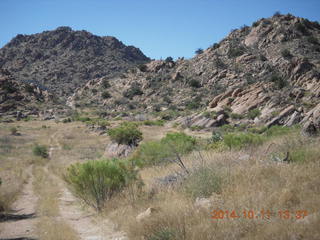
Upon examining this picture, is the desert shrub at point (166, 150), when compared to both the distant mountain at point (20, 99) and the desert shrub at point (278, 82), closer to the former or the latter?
the desert shrub at point (278, 82)

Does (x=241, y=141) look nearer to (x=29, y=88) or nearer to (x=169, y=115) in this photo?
(x=169, y=115)

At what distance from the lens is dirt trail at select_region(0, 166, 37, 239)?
7.30m

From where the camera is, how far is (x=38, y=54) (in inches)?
4441

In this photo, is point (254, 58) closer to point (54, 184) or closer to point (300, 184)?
point (54, 184)

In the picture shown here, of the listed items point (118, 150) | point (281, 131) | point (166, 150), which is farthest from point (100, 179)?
point (118, 150)

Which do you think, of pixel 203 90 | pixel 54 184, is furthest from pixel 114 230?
pixel 203 90

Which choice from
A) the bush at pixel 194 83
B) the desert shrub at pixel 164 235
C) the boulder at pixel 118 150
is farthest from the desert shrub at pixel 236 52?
the desert shrub at pixel 164 235

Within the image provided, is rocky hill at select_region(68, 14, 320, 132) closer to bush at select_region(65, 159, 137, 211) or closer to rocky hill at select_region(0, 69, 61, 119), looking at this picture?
rocky hill at select_region(0, 69, 61, 119)

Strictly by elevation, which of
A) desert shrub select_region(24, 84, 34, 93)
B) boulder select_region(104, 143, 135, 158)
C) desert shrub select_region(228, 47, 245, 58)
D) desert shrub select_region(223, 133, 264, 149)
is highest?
desert shrub select_region(228, 47, 245, 58)

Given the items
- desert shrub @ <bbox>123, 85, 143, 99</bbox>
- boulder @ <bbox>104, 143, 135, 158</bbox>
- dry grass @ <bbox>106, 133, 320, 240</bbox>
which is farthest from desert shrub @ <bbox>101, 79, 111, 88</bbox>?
dry grass @ <bbox>106, 133, 320, 240</bbox>

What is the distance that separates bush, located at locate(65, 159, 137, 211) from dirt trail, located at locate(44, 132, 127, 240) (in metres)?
0.63

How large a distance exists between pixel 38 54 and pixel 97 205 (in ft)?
399

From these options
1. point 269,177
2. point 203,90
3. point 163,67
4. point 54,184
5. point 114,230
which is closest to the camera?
point 269,177

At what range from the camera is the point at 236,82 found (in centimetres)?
5069
